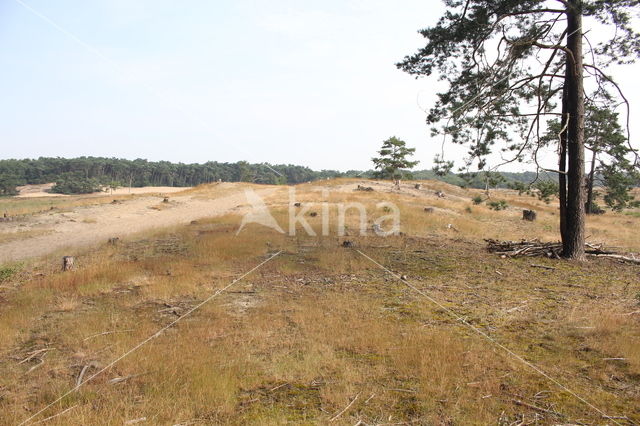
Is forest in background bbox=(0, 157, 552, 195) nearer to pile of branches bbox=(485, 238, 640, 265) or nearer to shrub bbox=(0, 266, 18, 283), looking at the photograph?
pile of branches bbox=(485, 238, 640, 265)

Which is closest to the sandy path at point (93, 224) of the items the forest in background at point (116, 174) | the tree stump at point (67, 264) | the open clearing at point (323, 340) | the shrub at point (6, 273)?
the shrub at point (6, 273)

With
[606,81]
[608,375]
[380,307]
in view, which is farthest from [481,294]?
[606,81]

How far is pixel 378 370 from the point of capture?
4957mm

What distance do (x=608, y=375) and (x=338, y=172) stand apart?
537 ft

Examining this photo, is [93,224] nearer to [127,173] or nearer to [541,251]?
[541,251]

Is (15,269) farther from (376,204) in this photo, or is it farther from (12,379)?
(376,204)

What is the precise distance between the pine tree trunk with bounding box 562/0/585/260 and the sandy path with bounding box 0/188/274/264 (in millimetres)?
17999

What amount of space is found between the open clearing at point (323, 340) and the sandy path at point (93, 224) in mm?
4140

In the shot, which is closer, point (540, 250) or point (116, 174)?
point (540, 250)

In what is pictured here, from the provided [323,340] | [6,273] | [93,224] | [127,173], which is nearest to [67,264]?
[6,273]

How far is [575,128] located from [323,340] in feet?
32.8

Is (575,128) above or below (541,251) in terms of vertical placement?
above

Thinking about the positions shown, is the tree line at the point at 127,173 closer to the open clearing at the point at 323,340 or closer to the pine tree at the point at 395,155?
the pine tree at the point at 395,155

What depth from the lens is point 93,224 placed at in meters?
23.2
